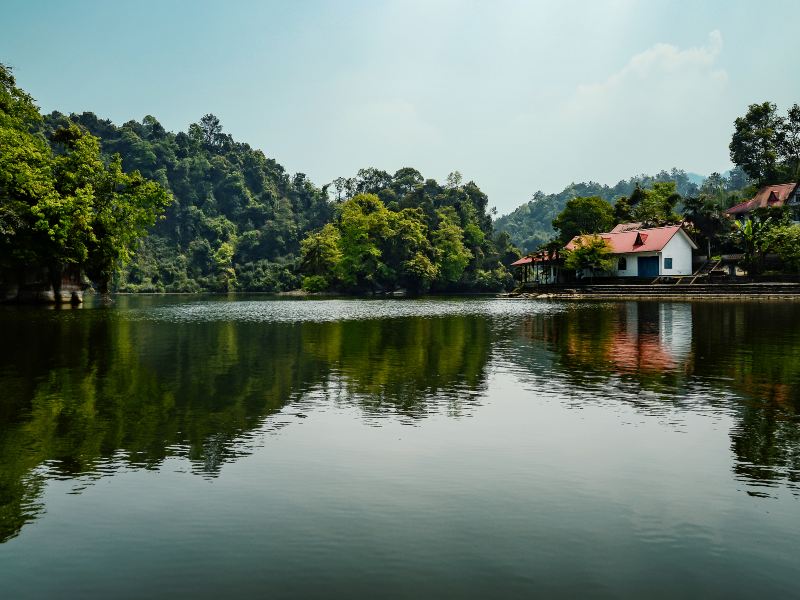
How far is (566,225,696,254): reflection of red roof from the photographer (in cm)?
7562

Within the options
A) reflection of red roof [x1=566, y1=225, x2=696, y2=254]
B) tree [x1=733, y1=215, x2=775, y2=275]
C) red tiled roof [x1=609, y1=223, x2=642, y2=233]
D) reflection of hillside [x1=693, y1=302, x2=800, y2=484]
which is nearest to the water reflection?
reflection of hillside [x1=693, y1=302, x2=800, y2=484]

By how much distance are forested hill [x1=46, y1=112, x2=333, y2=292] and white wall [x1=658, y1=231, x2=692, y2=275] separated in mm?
76906

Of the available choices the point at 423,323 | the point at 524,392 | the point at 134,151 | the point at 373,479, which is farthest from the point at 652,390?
the point at 134,151

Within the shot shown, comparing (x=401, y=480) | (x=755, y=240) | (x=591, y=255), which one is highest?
(x=755, y=240)

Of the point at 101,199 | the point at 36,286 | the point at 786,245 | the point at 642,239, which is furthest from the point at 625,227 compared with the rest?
the point at 36,286

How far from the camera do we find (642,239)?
78.4 metres

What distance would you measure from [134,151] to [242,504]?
578 ft

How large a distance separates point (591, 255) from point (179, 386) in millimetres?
68467

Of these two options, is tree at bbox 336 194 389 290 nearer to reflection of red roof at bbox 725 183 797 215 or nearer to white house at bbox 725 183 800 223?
white house at bbox 725 183 800 223

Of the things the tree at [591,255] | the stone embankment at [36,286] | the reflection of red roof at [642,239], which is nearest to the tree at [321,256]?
the tree at [591,255]

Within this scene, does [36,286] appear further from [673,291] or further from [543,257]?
[673,291]

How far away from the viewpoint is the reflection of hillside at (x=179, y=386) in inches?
417

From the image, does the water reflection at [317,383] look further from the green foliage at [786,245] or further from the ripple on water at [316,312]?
the green foliage at [786,245]

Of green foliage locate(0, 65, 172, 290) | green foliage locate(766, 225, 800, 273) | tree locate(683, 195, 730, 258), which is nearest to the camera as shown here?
green foliage locate(0, 65, 172, 290)
